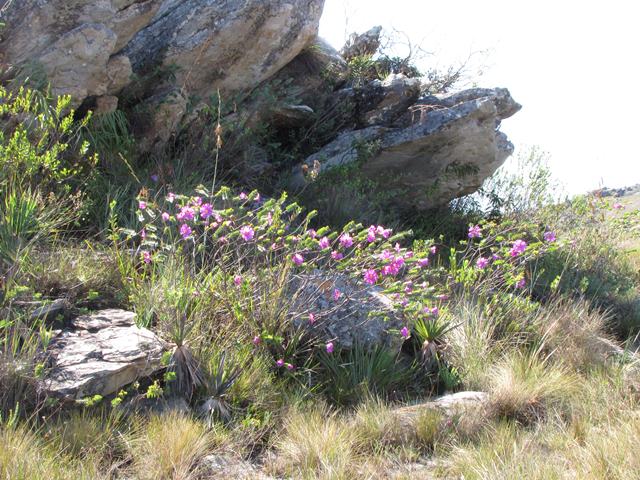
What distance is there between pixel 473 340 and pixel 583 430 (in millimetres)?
1227

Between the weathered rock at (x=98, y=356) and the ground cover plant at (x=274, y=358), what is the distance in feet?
0.25

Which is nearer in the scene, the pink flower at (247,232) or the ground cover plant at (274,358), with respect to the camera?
the ground cover plant at (274,358)

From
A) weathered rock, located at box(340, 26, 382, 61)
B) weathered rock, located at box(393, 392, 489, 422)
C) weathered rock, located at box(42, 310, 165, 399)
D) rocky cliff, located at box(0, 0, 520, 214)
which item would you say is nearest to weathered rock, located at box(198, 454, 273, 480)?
weathered rock, located at box(42, 310, 165, 399)

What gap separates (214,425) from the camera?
3832mm

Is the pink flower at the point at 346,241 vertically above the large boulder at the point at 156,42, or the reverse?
the large boulder at the point at 156,42

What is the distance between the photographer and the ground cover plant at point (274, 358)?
3.55 meters

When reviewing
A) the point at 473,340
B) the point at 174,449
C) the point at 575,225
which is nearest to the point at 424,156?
the point at 575,225

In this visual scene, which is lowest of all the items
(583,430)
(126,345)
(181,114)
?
(126,345)

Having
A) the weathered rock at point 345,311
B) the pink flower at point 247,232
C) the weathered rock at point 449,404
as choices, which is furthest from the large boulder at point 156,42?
the weathered rock at point 449,404

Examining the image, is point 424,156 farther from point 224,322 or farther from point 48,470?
point 48,470

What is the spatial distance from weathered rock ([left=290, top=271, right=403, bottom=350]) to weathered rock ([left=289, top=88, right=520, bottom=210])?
9.98ft

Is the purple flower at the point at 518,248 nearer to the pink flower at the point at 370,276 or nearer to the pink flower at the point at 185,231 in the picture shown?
the pink flower at the point at 370,276

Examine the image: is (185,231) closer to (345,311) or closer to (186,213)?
(186,213)

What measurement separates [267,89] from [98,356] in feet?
13.9
